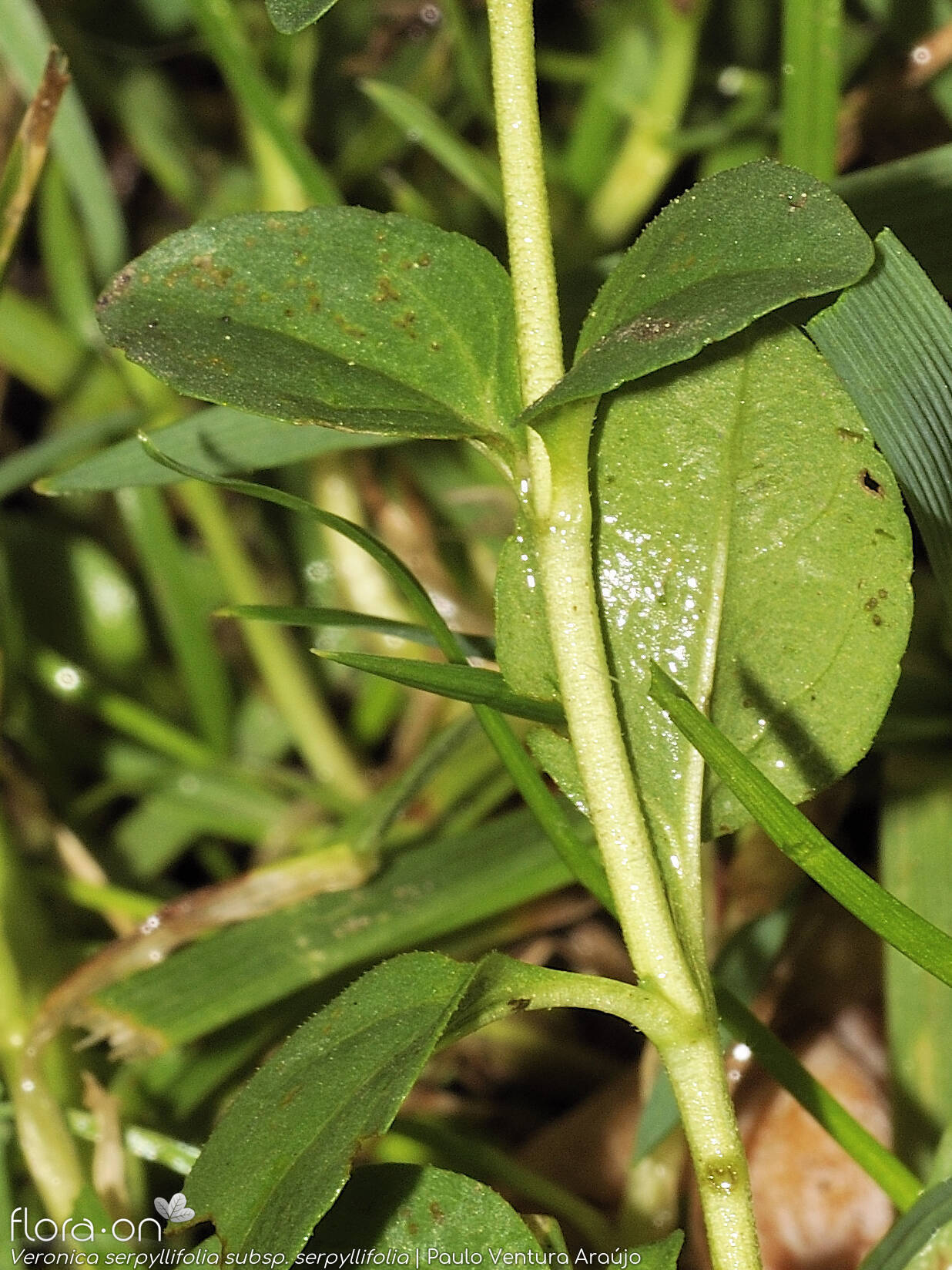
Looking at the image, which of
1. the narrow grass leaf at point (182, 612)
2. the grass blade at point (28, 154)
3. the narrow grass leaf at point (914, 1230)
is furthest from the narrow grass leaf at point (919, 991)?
the grass blade at point (28, 154)

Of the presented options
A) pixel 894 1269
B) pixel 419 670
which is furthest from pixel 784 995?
pixel 419 670

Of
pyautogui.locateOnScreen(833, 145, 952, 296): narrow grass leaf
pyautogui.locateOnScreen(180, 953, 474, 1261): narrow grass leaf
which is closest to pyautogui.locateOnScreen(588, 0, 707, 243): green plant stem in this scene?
pyautogui.locateOnScreen(833, 145, 952, 296): narrow grass leaf

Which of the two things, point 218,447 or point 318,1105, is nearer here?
point 318,1105

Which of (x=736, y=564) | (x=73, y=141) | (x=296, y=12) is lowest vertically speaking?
(x=736, y=564)

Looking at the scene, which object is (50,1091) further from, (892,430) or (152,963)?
(892,430)

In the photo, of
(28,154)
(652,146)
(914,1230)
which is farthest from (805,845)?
(652,146)

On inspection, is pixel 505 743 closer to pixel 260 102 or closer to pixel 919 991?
pixel 919 991
